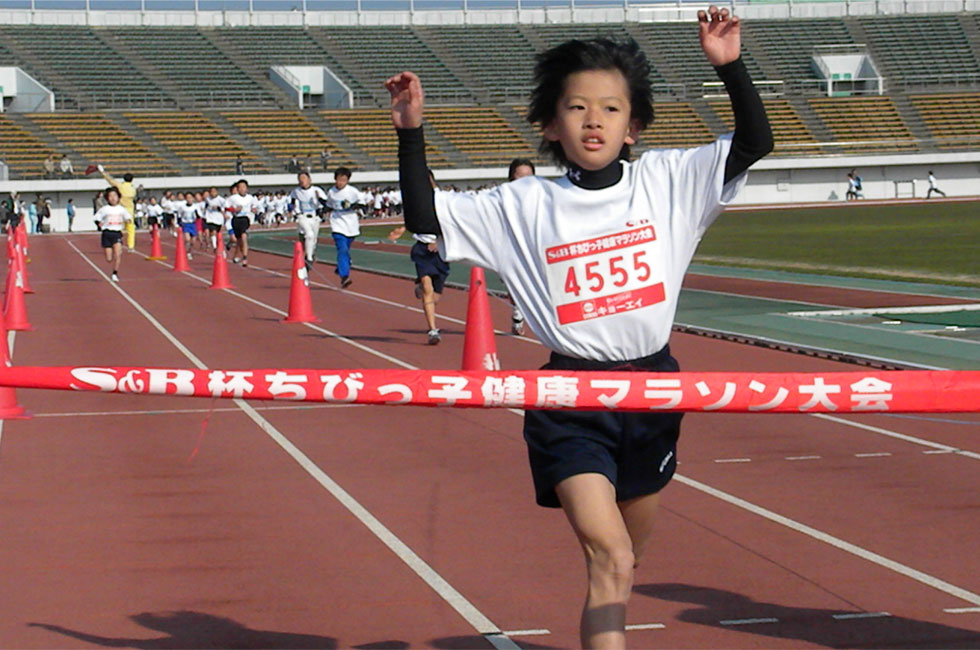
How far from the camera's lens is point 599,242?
4348 mm

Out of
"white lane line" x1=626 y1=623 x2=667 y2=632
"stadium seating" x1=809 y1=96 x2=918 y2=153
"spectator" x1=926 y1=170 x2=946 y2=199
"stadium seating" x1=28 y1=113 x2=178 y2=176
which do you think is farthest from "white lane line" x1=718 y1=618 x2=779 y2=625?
"stadium seating" x1=809 y1=96 x2=918 y2=153

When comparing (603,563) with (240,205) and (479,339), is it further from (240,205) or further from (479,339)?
(240,205)

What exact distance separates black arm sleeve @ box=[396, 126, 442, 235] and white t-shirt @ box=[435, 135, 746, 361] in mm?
69

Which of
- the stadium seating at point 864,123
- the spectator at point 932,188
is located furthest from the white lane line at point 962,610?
the stadium seating at point 864,123

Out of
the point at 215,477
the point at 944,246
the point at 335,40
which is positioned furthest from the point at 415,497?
the point at 335,40

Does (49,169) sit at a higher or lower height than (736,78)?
higher

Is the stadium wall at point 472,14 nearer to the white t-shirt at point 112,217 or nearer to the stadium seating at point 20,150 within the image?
the stadium seating at point 20,150

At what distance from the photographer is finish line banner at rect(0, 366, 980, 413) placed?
4.25m

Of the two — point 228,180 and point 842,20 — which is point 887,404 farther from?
point 842,20

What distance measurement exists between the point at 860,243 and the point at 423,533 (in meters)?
28.6

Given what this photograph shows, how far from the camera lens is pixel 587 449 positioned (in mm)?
4262

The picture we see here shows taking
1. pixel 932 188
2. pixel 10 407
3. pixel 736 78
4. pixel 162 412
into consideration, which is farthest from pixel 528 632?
pixel 932 188

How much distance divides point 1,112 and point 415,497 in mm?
62076

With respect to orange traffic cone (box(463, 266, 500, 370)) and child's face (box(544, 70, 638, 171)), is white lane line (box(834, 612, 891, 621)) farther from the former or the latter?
orange traffic cone (box(463, 266, 500, 370))
